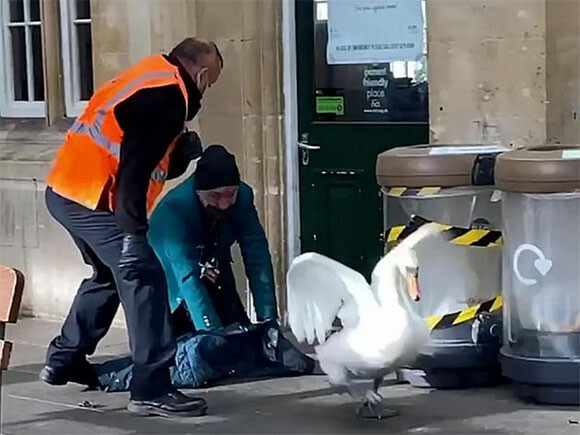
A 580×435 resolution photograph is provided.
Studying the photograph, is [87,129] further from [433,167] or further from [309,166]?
[309,166]

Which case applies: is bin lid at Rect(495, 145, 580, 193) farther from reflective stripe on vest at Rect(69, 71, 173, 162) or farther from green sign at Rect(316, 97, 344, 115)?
green sign at Rect(316, 97, 344, 115)

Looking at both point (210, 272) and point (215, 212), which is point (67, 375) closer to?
point (210, 272)

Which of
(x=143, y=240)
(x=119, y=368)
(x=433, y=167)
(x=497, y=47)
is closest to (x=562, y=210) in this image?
(x=433, y=167)

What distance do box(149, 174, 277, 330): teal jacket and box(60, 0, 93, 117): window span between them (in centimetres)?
267

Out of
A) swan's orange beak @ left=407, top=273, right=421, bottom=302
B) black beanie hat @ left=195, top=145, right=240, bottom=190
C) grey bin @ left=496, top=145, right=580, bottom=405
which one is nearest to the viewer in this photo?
swan's orange beak @ left=407, top=273, right=421, bottom=302

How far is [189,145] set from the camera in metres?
7.14

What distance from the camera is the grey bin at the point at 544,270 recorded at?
655 centimetres

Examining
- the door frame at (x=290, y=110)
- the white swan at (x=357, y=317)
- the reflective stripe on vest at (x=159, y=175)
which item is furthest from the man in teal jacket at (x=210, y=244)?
the door frame at (x=290, y=110)

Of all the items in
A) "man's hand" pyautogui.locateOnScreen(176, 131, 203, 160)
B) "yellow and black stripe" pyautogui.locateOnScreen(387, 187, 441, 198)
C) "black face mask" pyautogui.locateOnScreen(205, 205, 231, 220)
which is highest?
"man's hand" pyautogui.locateOnScreen(176, 131, 203, 160)

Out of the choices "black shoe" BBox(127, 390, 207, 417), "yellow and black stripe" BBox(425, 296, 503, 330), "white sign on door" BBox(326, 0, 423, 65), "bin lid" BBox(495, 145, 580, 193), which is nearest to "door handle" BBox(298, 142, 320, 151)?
"white sign on door" BBox(326, 0, 423, 65)

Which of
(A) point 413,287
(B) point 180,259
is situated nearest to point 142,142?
(B) point 180,259

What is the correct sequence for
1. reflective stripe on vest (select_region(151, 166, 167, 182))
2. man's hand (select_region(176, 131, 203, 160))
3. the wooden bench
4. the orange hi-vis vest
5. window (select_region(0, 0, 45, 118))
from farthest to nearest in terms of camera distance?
window (select_region(0, 0, 45, 118))
man's hand (select_region(176, 131, 203, 160))
reflective stripe on vest (select_region(151, 166, 167, 182))
the orange hi-vis vest
the wooden bench

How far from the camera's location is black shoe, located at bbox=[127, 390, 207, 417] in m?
6.78

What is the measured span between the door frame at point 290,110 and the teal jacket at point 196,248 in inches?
51.1
